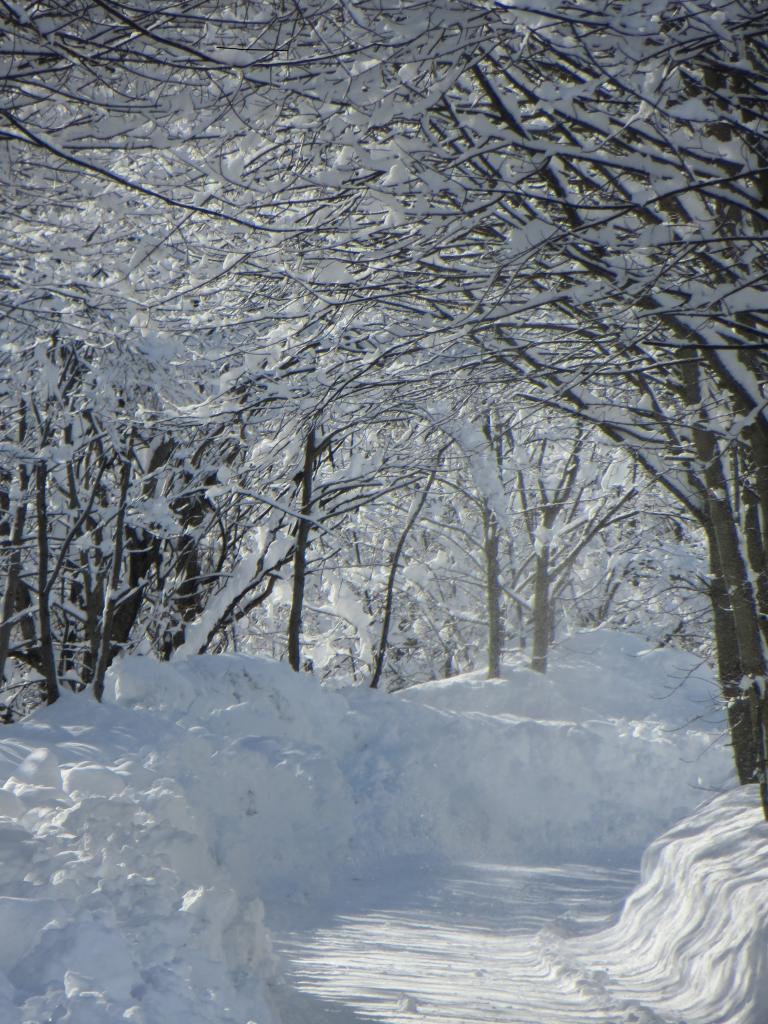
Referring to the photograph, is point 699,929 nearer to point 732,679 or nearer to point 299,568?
point 732,679

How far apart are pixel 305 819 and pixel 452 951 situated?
3505mm

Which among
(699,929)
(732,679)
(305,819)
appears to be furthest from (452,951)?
(732,679)

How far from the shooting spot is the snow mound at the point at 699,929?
5.07 metres

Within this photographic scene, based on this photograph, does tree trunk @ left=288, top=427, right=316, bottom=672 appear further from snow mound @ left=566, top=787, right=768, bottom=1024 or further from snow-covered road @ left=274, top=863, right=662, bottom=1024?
snow mound @ left=566, top=787, right=768, bottom=1024

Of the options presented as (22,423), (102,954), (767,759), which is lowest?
(102,954)

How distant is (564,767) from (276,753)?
5.00 meters

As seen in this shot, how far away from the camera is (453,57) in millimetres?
4629

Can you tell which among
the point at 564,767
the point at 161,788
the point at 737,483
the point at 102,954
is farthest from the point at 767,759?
the point at 564,767

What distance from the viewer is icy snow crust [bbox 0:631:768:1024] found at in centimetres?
389

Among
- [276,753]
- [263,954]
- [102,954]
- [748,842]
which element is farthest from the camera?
[276,753]

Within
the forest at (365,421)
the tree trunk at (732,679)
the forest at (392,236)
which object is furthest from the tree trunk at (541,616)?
the tree trunk at (732,679)

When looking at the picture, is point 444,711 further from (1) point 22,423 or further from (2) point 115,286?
(2) point 115,286

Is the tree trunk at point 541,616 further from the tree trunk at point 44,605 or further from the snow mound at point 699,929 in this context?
the snow mound at point 699,929

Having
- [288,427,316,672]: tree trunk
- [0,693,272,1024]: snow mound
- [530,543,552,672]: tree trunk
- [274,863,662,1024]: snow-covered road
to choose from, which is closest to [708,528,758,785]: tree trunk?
[274,863,662,1024]: snow-covered road
